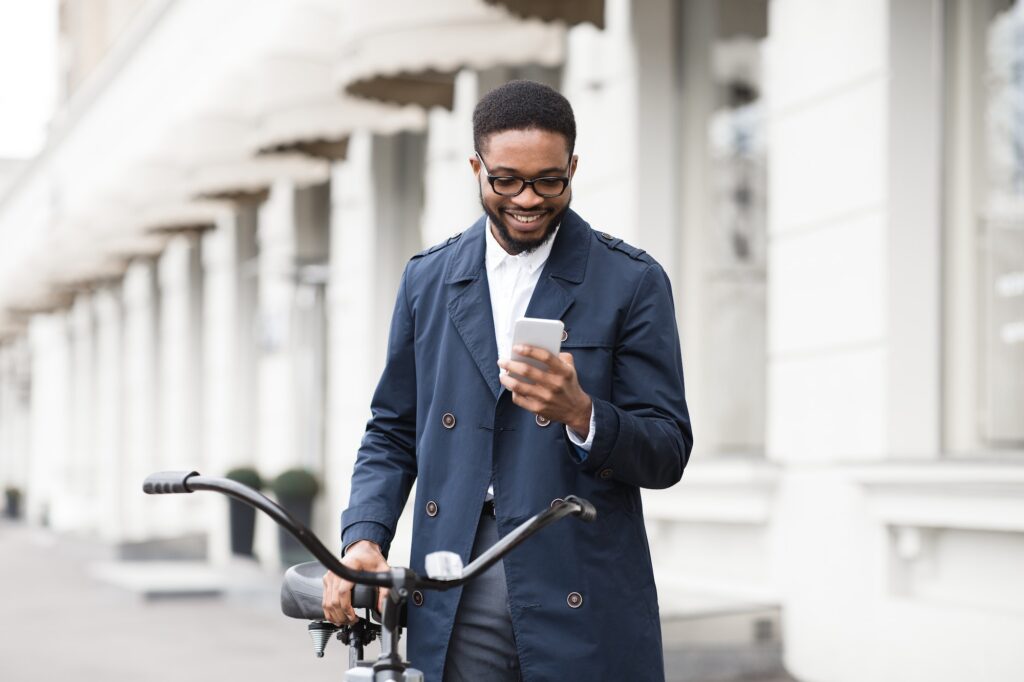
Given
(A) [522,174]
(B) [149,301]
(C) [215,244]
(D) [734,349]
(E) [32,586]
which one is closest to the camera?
(A) [522,174]

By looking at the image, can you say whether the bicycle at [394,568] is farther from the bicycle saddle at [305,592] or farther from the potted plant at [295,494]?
the potted plant at [295,494]

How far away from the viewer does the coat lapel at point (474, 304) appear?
227 cm

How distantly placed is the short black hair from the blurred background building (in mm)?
3294

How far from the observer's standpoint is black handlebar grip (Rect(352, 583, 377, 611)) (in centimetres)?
207

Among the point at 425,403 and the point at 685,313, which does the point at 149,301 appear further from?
Result: the point at 425,403

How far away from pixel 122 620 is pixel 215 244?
22.2 feet

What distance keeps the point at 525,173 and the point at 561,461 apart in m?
0.45

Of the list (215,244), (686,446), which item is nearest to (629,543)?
(686,446)

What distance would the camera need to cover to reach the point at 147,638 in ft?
30.2

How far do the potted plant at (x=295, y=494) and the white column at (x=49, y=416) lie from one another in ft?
46.9

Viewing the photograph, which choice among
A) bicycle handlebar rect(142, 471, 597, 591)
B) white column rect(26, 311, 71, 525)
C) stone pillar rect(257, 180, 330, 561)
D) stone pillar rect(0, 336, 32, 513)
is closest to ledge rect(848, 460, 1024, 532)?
bicycle handlebar rect(142, 471, 597, 591)

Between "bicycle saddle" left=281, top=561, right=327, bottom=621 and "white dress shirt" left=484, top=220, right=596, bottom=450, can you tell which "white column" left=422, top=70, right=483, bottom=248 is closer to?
"white dress shirt" left=484, top=220, right=596, bottom=450

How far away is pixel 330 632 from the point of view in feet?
7.20

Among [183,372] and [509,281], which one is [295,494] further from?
[509,281]
